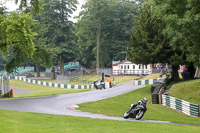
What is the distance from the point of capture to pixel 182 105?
22.4 m

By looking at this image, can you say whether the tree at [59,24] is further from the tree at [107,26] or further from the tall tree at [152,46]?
the tall tree at [152,46]

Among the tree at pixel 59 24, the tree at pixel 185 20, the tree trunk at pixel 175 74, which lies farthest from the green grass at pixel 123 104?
the tree at pixel 59 24

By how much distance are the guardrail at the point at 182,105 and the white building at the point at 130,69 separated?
3977cm

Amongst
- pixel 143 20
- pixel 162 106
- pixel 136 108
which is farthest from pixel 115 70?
pixel 136 108

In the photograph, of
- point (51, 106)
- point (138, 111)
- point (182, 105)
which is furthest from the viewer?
point (51, 106)

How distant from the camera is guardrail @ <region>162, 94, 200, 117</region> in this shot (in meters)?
20.3

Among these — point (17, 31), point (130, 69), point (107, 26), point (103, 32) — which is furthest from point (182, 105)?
point (103, 32)

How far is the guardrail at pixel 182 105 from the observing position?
20.3m

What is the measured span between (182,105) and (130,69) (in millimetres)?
47676

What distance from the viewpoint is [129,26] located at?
3479 inches

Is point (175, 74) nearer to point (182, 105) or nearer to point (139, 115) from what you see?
point (182, 105)

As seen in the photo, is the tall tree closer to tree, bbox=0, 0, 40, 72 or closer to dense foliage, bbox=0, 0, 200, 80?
dense foliage, bbox=0, 0, 200, 80

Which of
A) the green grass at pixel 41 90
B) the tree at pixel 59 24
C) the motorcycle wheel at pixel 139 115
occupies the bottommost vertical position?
the green grass at pixel 41 90

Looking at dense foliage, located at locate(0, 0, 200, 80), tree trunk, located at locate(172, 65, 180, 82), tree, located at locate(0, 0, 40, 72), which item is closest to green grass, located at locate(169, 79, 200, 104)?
dense foliage, located at locate(0, 0, 200, 80)
